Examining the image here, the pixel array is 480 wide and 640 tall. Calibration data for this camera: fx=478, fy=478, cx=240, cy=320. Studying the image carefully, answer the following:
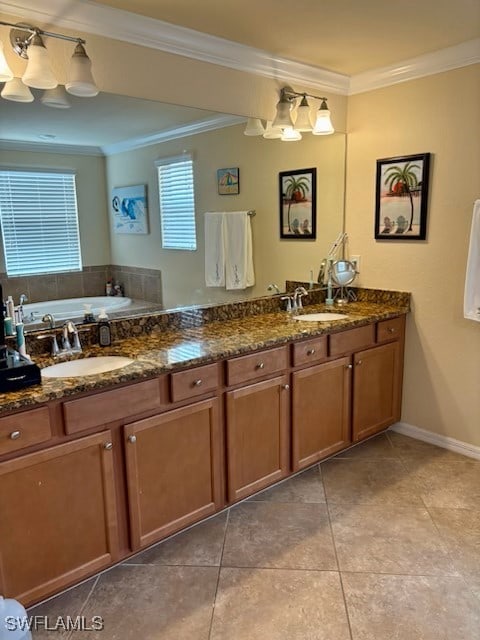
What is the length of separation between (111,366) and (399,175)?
2.14 meters

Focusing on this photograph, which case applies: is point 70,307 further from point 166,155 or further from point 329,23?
point 329,23

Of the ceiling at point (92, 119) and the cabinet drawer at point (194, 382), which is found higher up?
the ceiling at point (92, 119)

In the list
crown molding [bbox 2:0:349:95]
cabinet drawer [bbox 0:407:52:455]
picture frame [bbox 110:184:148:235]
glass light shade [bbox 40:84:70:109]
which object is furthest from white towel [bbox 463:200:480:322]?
cabinet drawer [bbox 0:407:52:455]

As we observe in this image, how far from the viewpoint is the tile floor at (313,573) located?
1.71m

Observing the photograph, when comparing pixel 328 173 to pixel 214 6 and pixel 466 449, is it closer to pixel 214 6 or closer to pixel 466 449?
pixel 214 6

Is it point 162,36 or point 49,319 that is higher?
point 162,36

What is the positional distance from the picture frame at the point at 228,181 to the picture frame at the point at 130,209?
0.46 meters

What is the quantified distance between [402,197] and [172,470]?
2.17m

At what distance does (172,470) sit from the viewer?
204cm

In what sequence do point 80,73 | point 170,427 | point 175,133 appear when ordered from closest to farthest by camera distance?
point 80,73 < point 170,427 < point 175,133

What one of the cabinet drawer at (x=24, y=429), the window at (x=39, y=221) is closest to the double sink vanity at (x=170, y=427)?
the cabinet drawer at (x=24, y=429)

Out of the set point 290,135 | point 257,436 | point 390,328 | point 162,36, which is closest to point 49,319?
point 257,436

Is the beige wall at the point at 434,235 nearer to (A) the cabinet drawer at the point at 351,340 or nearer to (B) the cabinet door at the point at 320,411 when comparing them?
(A) the cabinet drawer at the point at 351,340

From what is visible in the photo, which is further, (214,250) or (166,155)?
(214,250)
